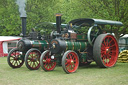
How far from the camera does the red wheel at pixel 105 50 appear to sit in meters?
8.56

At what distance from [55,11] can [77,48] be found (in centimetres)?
1390

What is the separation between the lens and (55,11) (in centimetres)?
2212

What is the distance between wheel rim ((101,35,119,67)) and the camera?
898cm

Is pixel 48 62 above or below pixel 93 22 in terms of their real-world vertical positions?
below

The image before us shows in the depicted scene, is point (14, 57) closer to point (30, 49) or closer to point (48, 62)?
point (30, 49)

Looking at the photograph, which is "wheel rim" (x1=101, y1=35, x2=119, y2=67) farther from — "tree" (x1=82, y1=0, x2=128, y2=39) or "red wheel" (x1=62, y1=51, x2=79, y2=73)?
"tree" (x1=82, y1=0, x2=128, y2=39)

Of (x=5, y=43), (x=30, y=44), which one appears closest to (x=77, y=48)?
(x=30, y=44)

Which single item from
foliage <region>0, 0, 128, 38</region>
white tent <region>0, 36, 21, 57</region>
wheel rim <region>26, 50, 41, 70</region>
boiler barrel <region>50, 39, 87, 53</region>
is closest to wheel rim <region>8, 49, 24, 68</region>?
wheel rim <region>26, 50, 41, 70</region>

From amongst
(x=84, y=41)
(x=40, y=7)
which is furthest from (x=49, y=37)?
(x=40, y=7)

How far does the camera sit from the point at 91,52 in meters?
9.35

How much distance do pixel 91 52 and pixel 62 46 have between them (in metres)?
1.84

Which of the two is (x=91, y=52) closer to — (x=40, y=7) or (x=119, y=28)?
(x=119, y=28)

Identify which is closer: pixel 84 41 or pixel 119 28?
pixel 84 41

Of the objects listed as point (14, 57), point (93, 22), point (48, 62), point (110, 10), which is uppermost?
point (110, 10)
